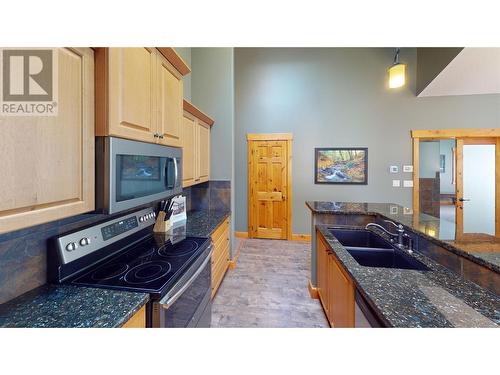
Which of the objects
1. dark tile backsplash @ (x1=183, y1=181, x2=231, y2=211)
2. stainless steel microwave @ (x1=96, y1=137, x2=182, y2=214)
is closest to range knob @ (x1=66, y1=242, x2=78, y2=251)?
stainless steel microwave @ (x1=96, y1=137, x2=182, y2=214)

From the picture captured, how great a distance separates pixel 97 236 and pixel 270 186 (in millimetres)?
3597

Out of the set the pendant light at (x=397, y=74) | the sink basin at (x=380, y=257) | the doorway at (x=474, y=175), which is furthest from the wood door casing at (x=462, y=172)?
the sink basin at (x=380, y=257)

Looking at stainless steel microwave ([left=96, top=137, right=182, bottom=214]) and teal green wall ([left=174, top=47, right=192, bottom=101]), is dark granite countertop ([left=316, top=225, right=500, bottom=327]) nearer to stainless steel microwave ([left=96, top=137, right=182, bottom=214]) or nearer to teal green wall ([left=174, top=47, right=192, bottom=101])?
stainless steel microwave ([left=96, top=137, right=182, bottom=214])

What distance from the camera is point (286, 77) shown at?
14.3 feet

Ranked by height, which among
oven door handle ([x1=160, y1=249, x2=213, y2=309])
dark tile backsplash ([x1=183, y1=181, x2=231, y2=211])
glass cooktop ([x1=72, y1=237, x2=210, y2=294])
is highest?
dark tile backsplash ([x1=183, y1=181, x2=231, y2=211])

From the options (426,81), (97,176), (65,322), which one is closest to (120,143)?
(97,176)

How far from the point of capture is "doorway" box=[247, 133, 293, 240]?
445cm

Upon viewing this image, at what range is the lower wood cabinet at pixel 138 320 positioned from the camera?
2.70 ft

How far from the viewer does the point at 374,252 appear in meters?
1.69

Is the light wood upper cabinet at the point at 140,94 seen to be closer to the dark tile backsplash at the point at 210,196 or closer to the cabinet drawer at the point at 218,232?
the cabinet drawer at the point at 218,232

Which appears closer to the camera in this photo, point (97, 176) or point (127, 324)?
point (127, 324)

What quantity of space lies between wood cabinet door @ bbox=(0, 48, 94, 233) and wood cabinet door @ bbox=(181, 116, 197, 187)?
1203mm
